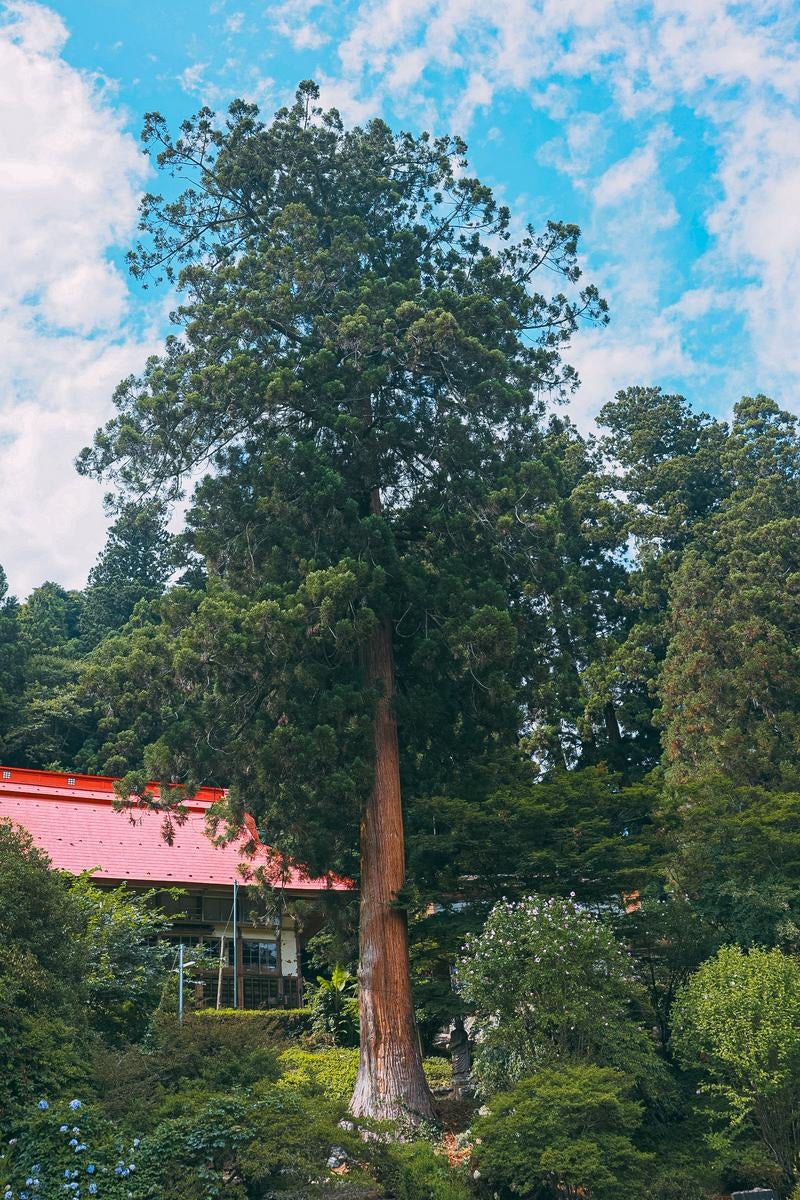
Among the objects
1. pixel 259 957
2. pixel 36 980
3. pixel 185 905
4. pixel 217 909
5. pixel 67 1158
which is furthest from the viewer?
pixel 259 957

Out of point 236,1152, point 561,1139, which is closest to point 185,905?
point 561,1139

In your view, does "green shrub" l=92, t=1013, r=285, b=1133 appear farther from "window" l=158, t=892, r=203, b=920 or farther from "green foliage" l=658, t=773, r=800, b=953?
"window" l=158, t=892, r=203, b=920

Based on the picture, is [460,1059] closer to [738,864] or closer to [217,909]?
[738,864]

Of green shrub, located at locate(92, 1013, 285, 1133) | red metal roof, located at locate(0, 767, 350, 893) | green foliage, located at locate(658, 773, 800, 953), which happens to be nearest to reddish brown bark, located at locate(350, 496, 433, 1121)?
green shrub, located at locate(92, 1013, 285, 1133)

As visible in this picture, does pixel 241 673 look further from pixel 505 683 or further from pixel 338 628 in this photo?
pixel 505 683

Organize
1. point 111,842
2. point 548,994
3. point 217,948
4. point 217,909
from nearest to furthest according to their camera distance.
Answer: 1. point 548,994
2. point 111,842
3. point 217,948
4. point 217,909

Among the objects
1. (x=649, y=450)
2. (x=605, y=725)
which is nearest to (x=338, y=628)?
(x=605, y=725)

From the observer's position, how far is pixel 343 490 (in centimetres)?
1492

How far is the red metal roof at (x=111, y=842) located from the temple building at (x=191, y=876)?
0.02 meters

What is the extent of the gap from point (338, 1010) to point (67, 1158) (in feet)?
38.3

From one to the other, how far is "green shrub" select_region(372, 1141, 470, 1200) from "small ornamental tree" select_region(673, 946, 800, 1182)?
2.88m

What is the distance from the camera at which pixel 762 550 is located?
23750mm

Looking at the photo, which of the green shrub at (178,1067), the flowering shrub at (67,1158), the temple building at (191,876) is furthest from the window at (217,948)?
the flowering shrub at (67,1158)

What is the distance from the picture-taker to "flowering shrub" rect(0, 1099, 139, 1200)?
6773mm
